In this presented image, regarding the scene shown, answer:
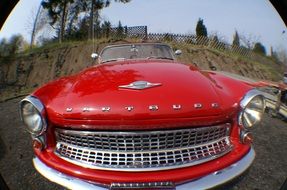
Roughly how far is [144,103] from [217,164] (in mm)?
425

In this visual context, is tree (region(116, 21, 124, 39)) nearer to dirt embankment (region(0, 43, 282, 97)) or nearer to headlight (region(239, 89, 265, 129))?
dirt embankment (region(0, 43, 282, 97))

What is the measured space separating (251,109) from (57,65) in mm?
952

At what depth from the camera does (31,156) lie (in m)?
1.75

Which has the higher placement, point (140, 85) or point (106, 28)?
point (106, 28)

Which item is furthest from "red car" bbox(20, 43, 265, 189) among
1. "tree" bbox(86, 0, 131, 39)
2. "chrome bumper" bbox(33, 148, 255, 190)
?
"tree" bbox(86, 0, 131, 39)

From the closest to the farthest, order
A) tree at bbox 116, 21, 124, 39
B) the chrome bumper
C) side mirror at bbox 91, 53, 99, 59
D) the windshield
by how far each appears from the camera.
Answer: the chrome bumper < tree at bbox 116, 21, 124, 39 < side mirror at bbox 91, 53, 99, 59 < the windshield

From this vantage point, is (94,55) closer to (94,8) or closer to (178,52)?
(94,8)

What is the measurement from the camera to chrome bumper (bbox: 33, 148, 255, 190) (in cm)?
156

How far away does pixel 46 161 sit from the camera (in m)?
1.69

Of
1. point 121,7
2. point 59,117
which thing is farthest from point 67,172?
point 121,7

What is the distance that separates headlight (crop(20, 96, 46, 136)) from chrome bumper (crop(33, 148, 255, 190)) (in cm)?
15

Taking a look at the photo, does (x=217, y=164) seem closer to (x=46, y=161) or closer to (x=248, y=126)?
(x=248, y=126)

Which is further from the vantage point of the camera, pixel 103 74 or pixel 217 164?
pixel 103 74

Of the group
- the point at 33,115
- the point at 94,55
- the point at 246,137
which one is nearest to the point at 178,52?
the point at 94,55
